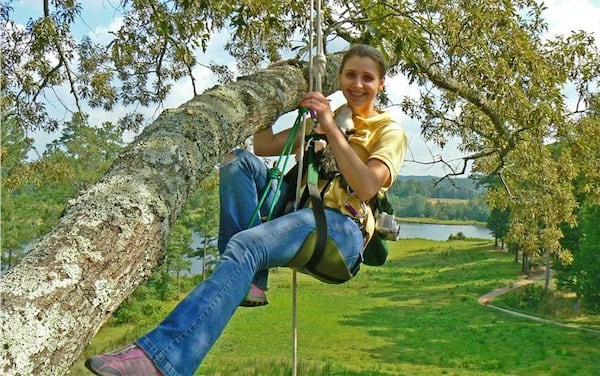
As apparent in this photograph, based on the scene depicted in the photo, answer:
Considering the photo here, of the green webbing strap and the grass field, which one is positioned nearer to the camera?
the green webbing strap

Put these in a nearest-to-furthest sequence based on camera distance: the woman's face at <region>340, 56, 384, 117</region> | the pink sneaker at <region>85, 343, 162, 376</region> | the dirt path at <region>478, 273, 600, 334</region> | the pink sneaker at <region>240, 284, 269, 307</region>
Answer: the pink sneaker at <region>85, 343, 162, 376</region> → the pink sneaker at <region>240, 284, 269, 307</region> → the woman's face at <region>340, 56, 384, 117</region> → the dirt path at <region>478, 273, 600, 334</region>

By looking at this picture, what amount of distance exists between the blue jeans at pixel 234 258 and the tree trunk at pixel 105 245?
4.9 inches

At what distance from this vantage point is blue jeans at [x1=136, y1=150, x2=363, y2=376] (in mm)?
1479

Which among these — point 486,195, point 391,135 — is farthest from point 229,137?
point 486,195

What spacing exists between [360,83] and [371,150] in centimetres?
26

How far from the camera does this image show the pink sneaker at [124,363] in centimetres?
136

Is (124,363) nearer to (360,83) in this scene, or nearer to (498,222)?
(360,83)

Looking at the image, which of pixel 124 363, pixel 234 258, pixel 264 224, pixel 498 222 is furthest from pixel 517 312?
pixel 124 363

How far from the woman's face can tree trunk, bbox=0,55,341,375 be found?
440 millimetres

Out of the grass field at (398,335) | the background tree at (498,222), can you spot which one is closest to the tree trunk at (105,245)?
Result: the grass field at (398,335)

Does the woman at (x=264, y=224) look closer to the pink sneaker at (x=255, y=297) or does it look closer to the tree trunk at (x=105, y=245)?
the pink sneaker at (x=255, y=297)

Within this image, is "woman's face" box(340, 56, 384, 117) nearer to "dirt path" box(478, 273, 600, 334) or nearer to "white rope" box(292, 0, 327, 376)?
"white rope" box(292, 0, 327, 376)

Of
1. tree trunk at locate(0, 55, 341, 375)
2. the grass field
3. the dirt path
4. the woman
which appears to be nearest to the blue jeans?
the woman

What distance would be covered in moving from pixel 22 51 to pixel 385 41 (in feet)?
9.58
